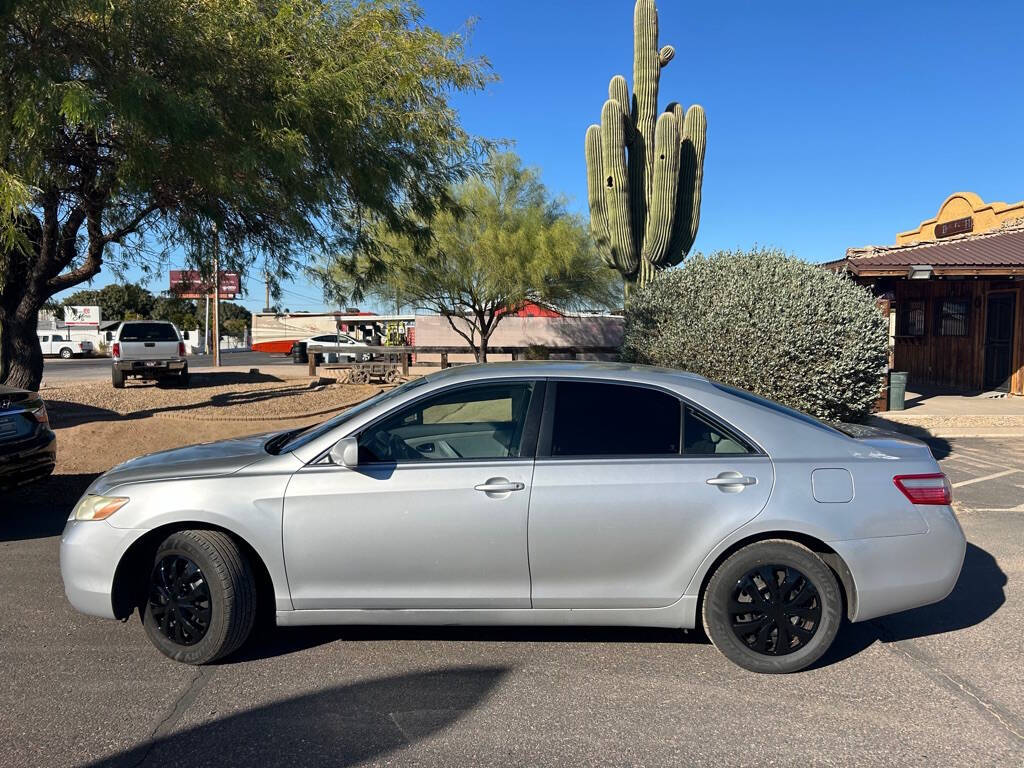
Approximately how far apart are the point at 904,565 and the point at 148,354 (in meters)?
17.6

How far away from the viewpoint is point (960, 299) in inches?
685

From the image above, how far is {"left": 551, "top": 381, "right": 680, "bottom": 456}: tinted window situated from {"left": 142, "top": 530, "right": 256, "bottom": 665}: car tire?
5.63 feet

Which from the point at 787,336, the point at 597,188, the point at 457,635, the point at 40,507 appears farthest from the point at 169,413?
the point at 457,635

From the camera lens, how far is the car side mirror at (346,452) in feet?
12.1

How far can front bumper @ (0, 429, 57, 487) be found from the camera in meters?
→ 6.34

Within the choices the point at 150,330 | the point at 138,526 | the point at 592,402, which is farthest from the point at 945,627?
the point at 150,330

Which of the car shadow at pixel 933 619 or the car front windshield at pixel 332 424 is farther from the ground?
the car front windshield at pixel 332 424

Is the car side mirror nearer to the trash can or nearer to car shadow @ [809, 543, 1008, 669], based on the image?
car shadow @ [809, 543, 1008, 669]

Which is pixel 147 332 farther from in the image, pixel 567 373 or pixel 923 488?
pixel 923 488

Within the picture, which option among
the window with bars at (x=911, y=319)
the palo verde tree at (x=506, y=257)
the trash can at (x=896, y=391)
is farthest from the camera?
the palo verde tree at (x=506, y=257)

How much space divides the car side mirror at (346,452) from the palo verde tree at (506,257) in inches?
603

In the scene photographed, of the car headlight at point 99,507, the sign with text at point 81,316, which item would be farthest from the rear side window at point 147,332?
the sign with text at point 81,316

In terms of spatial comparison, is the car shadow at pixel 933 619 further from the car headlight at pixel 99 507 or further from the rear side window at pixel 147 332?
the rear side window at pixel 147 332

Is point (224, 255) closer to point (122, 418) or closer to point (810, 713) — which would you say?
point (122, 418)
